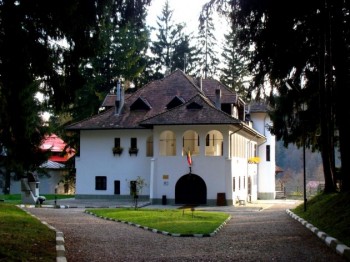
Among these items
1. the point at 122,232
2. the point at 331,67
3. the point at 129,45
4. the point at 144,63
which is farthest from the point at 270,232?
the point at 144,63

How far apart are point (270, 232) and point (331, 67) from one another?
25.9ft

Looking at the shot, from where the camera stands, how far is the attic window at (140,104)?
147 ft

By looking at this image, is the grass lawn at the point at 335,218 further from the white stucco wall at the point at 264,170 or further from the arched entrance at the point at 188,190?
the white stucco wall at the point at 264,170

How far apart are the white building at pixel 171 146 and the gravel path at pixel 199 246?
19.4m

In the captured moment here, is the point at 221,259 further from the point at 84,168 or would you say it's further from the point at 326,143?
the point at 84,168

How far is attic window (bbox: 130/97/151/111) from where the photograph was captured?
4488cm

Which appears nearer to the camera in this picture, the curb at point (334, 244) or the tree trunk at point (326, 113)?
the curb at point (334, 244)

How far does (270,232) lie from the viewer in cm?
1769

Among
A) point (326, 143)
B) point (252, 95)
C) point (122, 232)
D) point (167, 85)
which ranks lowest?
point (122, 232)

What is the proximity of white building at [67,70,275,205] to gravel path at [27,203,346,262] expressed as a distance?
765 inches

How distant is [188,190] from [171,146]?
227 inches

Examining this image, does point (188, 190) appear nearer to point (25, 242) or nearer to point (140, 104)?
point (140, 104)

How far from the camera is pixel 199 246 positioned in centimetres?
1394

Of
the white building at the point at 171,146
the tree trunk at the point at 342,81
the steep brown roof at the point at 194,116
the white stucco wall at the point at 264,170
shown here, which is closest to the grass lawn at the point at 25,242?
the tree trunk at the point at 342,81
